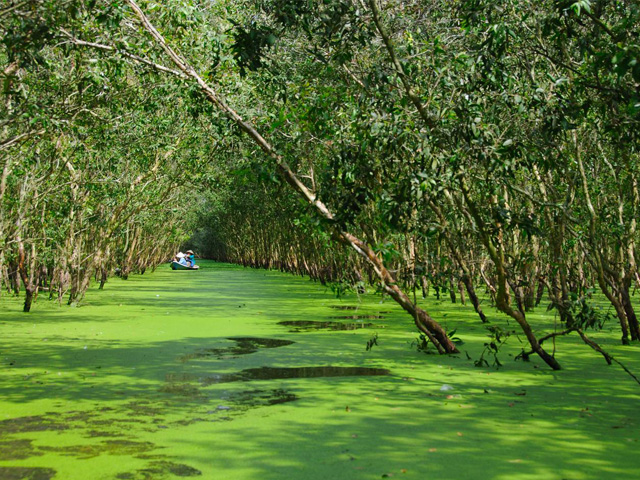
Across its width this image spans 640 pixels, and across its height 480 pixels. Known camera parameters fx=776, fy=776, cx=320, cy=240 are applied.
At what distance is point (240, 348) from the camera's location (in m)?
10.2

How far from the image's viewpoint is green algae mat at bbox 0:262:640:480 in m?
4.77

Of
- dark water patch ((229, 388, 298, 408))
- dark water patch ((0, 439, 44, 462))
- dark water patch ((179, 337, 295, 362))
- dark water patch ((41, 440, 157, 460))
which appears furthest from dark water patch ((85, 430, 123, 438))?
dark water patch ((179, 337, 295, 362))

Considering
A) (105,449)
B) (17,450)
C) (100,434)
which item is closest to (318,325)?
(100,434)

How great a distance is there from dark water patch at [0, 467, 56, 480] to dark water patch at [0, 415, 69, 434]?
0.98m

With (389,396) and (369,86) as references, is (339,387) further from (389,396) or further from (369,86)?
(369,86)

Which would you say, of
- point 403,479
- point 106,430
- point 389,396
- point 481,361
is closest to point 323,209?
point 389,396

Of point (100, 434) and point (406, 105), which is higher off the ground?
point (406, 105)

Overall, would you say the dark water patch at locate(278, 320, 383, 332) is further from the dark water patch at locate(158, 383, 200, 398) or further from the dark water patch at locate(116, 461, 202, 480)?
the dark water patch at locate(116, 461, 202, 480)

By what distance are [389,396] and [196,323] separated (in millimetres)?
7219

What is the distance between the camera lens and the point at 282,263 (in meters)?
45.2

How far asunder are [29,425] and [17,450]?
736mm

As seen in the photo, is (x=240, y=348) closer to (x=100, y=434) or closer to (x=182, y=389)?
(x=182, y=389)

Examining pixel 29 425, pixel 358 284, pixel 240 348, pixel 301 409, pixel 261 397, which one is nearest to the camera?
pixel 29 425

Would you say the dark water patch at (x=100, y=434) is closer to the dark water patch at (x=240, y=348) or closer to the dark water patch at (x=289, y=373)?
the dark water patch at (x=289, y=373)
